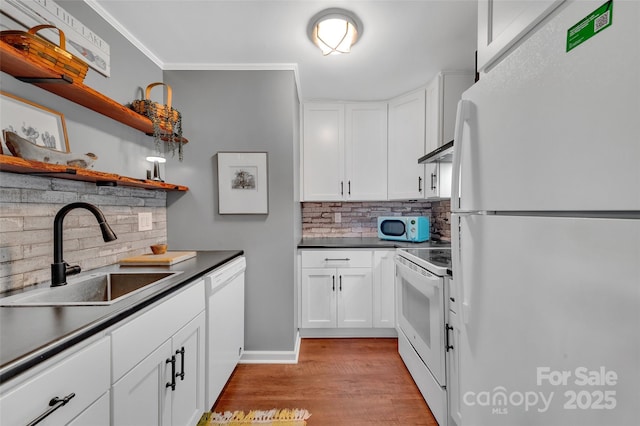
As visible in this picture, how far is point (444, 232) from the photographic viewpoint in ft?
10.1

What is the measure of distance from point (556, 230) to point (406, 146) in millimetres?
2547

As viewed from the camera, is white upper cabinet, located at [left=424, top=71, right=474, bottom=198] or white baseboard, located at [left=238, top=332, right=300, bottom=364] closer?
white baseboard, located at [left=238, top=332, right=300, bottom=364]

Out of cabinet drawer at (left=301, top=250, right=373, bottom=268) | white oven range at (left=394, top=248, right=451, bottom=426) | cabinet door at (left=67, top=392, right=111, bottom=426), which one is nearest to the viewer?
cabinet door at (left=67, top=392, right=111, bottom=426)

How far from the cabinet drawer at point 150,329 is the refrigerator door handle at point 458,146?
116 centimetres

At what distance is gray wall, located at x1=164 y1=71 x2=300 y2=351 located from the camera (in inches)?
94.3

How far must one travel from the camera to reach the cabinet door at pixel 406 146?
9.47ft

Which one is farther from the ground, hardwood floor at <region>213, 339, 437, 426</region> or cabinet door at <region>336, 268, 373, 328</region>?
cabinet door at <region>336, 268, 373, 328</region>

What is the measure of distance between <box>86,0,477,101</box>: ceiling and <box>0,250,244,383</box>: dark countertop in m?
1.64

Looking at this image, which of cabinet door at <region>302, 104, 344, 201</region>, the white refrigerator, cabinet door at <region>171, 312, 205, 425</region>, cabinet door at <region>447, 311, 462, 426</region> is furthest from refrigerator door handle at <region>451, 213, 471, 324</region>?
cabinet door at <region>302, 104, 344, 201</region>

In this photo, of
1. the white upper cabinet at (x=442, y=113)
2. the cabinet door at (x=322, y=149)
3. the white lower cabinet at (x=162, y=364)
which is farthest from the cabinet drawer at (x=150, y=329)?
the white upper cabinet at (x=442, y=113)

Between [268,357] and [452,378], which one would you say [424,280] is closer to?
[452,378]

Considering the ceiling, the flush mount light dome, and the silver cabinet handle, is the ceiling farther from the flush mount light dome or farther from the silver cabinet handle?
the silver cabinet handle

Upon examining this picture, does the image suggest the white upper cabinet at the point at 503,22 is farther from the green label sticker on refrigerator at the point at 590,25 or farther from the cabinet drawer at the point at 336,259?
the cabinet drawer at the point at 336,259

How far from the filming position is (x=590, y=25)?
519 mm
